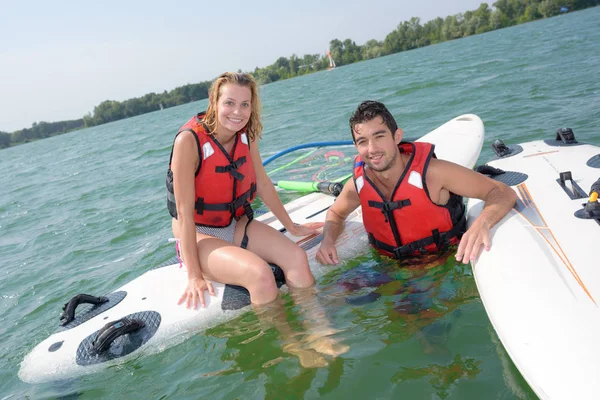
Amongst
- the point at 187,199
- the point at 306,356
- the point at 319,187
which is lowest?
the point at 306,356

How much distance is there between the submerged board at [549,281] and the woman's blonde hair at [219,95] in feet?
5.26

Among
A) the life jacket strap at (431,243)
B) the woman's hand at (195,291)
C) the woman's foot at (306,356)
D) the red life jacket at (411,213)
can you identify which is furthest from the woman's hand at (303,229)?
the woman's foot at (306,356)

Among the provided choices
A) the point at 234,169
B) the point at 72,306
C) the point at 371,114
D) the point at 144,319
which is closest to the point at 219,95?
the point at 234,169

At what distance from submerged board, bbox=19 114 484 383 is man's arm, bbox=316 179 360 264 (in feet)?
0.64

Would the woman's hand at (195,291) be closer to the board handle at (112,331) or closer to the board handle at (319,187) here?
the board handle at (112,331)

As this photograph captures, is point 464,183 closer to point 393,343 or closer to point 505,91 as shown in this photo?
point 393,343

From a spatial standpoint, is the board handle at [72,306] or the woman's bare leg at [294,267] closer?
the woman's bare leg at [294,267]

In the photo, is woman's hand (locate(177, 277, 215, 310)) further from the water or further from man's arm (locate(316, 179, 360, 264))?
man's arm (locate(316, 179, 360, 264))

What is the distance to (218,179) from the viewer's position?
3.13 m

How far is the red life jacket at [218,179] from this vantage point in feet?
10.1

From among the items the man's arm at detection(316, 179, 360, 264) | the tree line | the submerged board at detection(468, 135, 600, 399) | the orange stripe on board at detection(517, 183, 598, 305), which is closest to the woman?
the man's arm at detection(316, 179, 360, 264)

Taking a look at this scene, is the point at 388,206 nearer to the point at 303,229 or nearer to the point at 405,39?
the point at 303,229

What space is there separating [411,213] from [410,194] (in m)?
0.13

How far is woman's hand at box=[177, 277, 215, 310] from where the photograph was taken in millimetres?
2971
